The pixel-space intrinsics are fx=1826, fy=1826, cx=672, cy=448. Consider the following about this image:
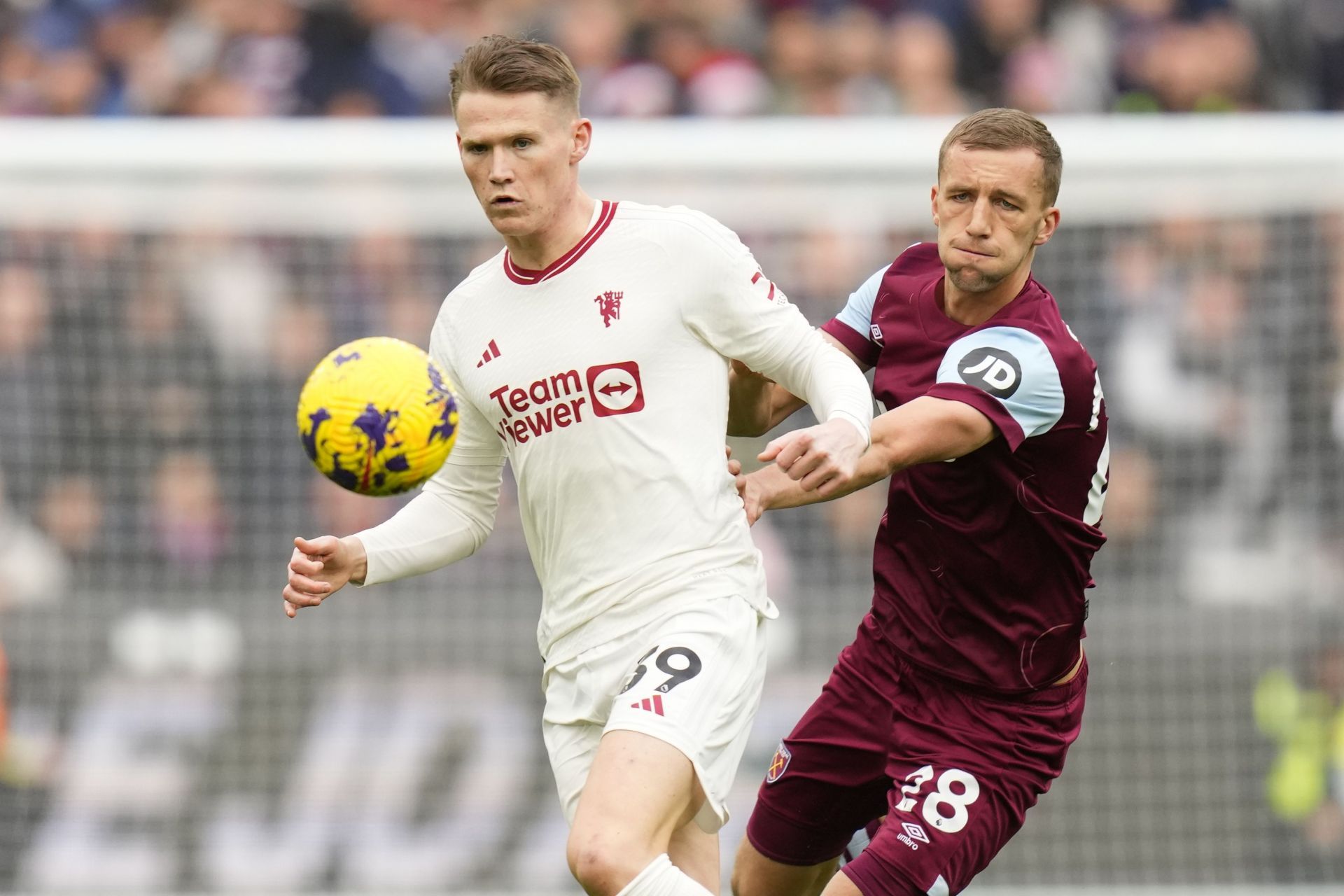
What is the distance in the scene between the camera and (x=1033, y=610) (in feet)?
16.6

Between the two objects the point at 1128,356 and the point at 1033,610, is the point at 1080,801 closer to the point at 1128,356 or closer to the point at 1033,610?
the point at 1128,356

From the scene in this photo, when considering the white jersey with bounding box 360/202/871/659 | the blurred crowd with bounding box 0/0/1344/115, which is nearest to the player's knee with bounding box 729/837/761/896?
the white jersey with bounding box 360/202/871/659

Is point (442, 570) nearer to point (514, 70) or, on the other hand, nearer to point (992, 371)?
point (514, 70)

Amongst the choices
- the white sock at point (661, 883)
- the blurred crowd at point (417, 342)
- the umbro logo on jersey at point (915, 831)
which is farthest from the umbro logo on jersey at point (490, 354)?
the blurred crowd at point (417, 342)

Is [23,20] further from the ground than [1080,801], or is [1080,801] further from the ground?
[23,20]

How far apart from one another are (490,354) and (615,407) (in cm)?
39

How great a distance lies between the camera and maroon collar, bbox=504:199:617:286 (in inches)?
Answer: 192

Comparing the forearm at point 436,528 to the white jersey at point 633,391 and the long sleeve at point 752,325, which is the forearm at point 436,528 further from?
the long sleeve at point 752,325

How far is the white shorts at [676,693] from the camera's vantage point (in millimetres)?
4531

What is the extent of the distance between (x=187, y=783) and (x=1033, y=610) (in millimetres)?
4985

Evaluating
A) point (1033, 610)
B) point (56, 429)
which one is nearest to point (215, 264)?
point (56, 429)

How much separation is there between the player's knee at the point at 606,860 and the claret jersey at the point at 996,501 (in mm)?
1221

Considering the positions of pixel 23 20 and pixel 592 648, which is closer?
pixel 592 648

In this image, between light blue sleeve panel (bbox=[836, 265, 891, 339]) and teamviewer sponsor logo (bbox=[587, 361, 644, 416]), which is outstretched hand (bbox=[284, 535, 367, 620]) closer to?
teamviewer sponsor logo (bbox=[587, 361, 644, 416])
